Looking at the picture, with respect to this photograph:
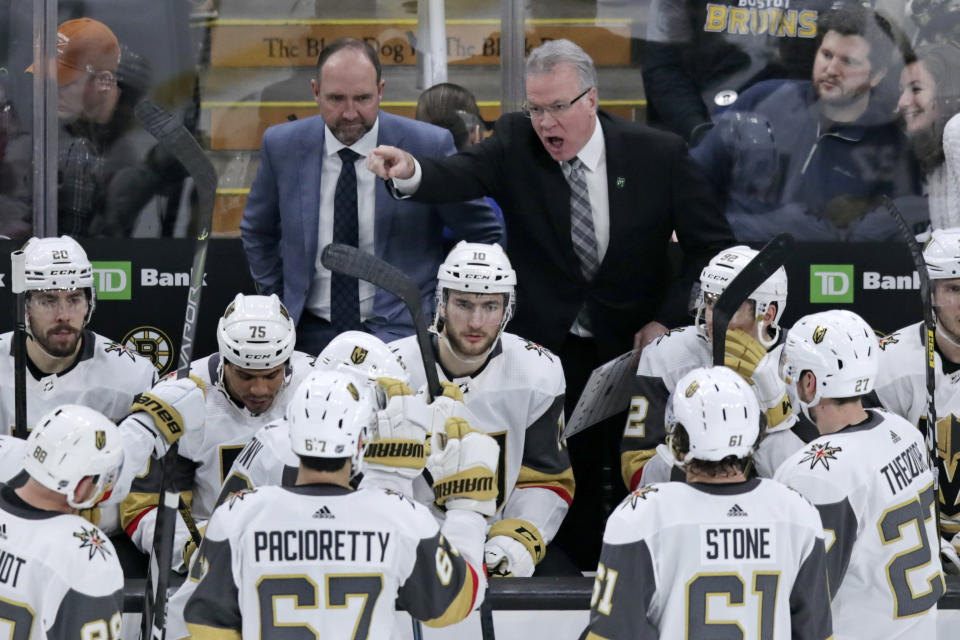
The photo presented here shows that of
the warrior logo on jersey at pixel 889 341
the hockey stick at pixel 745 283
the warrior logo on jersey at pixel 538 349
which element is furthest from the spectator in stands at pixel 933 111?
the warrior logo on jersey at pixel 538 349

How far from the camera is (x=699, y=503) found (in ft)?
10.2

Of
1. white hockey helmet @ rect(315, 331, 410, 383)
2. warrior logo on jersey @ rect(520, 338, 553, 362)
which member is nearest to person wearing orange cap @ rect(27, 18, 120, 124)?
warrior logo on jersey @ rect(520, 338, 553, 362)

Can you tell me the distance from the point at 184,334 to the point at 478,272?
84 cm

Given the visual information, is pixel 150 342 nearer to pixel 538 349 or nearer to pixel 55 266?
pixel 55 266

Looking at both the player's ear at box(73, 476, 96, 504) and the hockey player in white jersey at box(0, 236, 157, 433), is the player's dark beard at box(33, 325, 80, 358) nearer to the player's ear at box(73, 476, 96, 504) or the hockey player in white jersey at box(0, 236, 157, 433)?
the hockey player in white jersey at box(0, 236, 157, 433)

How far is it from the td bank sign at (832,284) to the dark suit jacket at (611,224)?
2.32 feet

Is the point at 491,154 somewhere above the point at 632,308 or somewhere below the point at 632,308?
above

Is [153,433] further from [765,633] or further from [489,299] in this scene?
[765,633]

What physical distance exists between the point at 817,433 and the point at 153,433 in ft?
6.29

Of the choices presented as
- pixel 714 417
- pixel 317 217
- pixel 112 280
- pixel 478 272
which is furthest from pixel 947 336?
pixel 112 280

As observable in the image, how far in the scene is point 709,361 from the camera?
440cm

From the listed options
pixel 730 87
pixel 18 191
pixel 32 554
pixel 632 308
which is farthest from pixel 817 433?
pixel 18 191

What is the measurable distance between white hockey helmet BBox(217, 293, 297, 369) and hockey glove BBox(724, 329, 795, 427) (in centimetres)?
A: 129

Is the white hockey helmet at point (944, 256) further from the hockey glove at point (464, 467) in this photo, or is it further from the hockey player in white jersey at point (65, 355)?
the hockey player in white jersey at point (65, 355)
